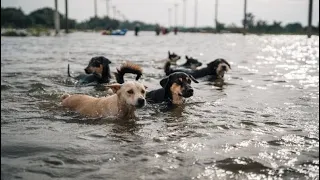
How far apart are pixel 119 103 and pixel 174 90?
6.58 feet

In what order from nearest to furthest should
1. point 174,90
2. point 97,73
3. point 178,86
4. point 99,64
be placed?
point 178,86, point 174,90, point 97,73, point 99,64

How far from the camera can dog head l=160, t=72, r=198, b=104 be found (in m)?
8.55

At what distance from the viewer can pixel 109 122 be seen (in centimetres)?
685

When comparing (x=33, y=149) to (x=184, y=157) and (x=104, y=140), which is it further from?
(x=184, y=157)

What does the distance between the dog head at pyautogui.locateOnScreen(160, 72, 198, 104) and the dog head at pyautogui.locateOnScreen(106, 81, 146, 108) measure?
1.58m

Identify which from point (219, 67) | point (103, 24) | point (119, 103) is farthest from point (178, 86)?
point (103, 24)

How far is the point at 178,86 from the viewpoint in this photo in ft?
28.6

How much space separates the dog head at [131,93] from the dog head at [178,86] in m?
1.58

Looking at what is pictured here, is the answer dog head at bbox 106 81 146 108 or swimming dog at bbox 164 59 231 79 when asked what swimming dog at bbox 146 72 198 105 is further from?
swimming dog at bbox 164 59 231 79

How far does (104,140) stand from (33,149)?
3.39ft

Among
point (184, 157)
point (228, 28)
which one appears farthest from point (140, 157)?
point (228, 28)

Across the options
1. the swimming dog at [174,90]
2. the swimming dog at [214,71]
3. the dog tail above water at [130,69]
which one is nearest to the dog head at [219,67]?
the swimming dog at [214,71]

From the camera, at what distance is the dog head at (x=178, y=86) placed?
855cm

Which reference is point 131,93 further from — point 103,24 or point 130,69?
point 103,24
